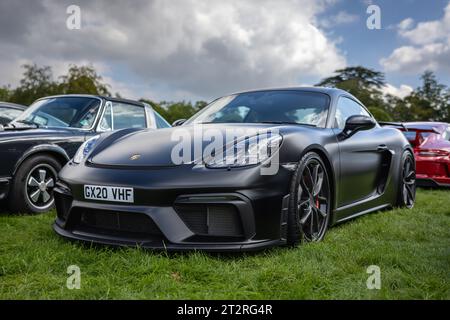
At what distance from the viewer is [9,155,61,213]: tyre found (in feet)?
14.8

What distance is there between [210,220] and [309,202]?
34.4 inches

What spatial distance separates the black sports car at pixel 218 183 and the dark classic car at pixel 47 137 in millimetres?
1023

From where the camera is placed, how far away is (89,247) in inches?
126

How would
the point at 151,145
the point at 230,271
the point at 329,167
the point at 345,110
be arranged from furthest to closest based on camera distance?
the point at 345,110, the point at 329,167, the point at 151,145, the point at 230,271

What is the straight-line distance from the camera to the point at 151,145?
11.1ft

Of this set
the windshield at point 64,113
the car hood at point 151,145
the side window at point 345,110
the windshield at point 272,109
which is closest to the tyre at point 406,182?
the side window at point 345,110

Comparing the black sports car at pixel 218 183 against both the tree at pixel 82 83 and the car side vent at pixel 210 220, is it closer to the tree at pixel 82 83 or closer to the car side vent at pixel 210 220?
the car side vent at pixel 210 220

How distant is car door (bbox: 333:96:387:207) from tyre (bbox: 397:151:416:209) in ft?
2.30

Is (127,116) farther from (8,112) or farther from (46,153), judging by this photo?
(8,112)

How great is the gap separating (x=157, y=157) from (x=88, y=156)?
0.70 m

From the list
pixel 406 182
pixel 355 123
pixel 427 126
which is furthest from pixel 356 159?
pixel 427 126

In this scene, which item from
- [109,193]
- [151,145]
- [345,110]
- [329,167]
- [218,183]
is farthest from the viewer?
[345,110]

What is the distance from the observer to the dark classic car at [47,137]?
176 inches
